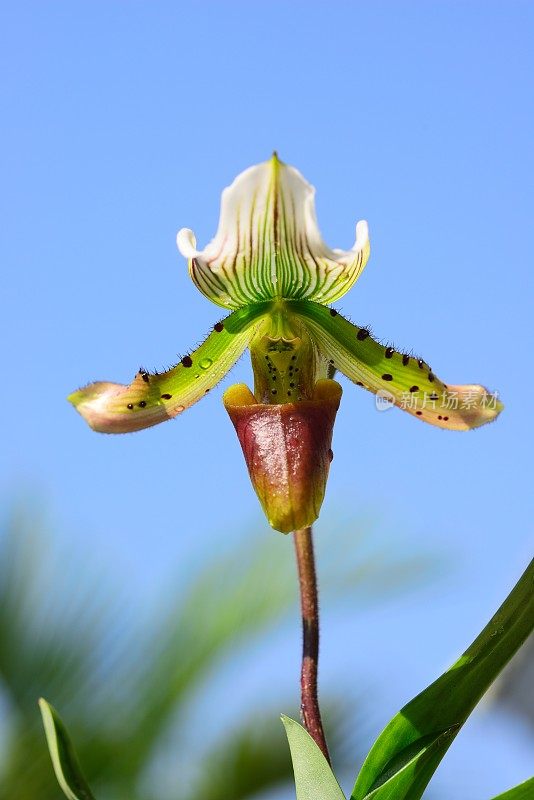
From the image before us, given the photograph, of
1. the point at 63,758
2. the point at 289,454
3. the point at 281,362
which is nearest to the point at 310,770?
the point at 63,758

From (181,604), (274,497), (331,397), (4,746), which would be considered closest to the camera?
(274,497)

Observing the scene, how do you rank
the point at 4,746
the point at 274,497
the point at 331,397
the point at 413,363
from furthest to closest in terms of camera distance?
the point at 4,746 < the point at 413,363 < the point at 331,397 < the point at 274,497

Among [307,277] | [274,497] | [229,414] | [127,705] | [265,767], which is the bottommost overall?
[265,767]

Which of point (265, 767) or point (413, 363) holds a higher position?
point (413, 363)

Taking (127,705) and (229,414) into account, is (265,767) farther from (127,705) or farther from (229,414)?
(229,414)

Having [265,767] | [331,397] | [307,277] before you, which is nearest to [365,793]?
[331,397]

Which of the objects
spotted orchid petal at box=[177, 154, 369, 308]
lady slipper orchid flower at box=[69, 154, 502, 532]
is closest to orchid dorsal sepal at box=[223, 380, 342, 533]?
lady slipper orchid flower at box=[69, 154, 502, 532]

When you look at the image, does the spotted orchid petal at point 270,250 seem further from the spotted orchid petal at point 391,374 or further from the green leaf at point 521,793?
the green leaf at point 521,793

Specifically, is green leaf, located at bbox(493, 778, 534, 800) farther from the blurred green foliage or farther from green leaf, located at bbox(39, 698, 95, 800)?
the blurred green foliage
